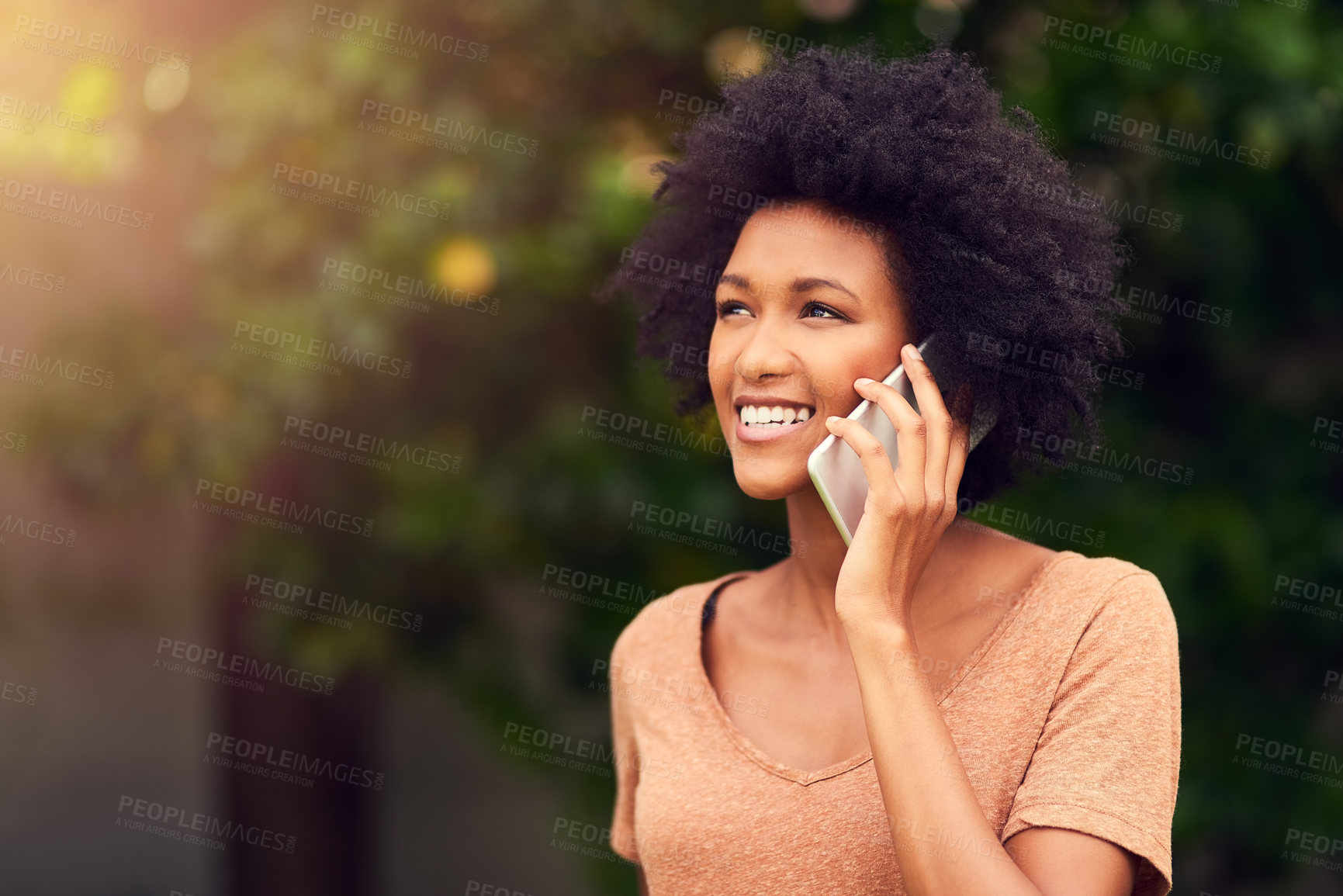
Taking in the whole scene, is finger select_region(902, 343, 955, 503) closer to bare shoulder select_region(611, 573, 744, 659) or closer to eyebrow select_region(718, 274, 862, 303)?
eyebrow select_region(718, 274, 862, 303)

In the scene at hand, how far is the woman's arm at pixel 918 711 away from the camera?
1.59 m

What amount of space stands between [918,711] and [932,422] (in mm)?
455

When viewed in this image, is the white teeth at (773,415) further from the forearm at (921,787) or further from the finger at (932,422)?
the forearm at (921,787)

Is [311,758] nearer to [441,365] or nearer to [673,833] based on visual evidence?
[441,365]

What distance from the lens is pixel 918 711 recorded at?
1.65m

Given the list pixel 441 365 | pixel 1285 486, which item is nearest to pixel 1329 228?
pixel 1285 486

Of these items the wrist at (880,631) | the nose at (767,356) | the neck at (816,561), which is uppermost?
the nose at (767,356)

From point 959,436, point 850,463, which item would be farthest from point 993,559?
point 850,463

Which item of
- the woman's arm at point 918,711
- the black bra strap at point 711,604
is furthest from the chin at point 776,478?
the black bra strap at point 711,604

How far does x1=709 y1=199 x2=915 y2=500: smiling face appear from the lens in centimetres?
197

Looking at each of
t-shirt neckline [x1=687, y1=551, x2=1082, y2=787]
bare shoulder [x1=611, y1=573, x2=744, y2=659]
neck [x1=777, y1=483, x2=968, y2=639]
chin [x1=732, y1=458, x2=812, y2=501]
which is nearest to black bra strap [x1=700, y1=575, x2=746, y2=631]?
bare shoulder [x1=611, y1=573, x2=744, y2=659]

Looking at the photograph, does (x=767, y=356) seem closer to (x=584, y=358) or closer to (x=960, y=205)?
(x=960, y=205)

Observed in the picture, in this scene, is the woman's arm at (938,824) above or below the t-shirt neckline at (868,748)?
below

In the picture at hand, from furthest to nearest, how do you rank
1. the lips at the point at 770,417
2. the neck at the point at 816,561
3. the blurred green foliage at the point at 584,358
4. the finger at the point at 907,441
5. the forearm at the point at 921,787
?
the blurred green foliage at the point at 584,358 → the neck at the point at 816,561 → the lips at the point at 770,417 → the finger at the point at 907,441 → the forearm at the point at 921,787
